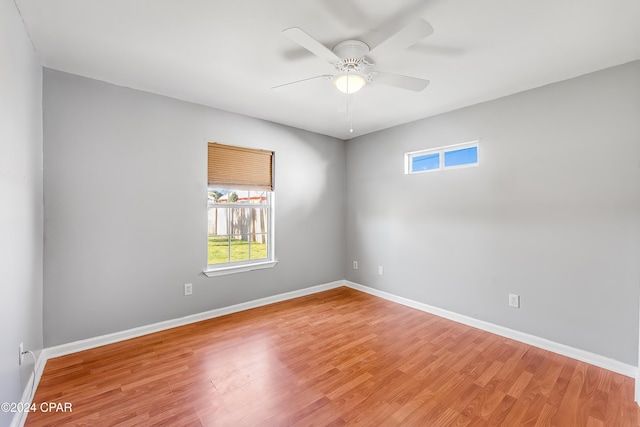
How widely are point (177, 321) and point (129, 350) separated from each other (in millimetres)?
537

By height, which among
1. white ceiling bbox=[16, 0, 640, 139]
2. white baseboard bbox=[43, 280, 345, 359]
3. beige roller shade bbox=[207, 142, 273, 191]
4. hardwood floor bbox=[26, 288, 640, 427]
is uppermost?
white ceiling bbox=[16, 0, 640, 139]

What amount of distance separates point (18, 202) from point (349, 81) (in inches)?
92.0

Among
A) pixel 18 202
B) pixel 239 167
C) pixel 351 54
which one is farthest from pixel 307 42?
pixel 239 167

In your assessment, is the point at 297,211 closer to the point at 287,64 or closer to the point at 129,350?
the point at 287,64

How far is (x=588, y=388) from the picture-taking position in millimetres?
2004

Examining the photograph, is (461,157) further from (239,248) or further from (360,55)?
(239,248)

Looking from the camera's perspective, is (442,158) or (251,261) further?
(251,261)

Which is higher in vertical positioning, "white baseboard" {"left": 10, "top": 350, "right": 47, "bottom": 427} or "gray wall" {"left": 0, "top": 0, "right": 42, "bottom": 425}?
"gray wall" {"left": 0, "top": 0, "right": 42, "bottom": 425}

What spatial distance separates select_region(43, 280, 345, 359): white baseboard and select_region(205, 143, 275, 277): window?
45cm

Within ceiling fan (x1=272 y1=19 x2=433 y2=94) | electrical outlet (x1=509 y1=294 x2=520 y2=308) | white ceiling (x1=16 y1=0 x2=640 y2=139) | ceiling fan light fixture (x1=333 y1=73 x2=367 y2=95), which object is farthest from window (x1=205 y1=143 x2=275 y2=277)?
electrical outlet (x1=509 y1=294 x2=520 y2=308)

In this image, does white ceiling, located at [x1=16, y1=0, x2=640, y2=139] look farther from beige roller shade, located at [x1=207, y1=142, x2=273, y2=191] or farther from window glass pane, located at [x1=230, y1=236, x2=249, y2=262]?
window glass pane, located at [x1=230, y1=236, x2=249, y2=262]

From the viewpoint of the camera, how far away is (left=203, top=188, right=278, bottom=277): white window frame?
3.29 meters

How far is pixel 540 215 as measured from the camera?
2.61 meters

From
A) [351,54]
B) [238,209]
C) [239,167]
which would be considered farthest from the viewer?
[238,209]
